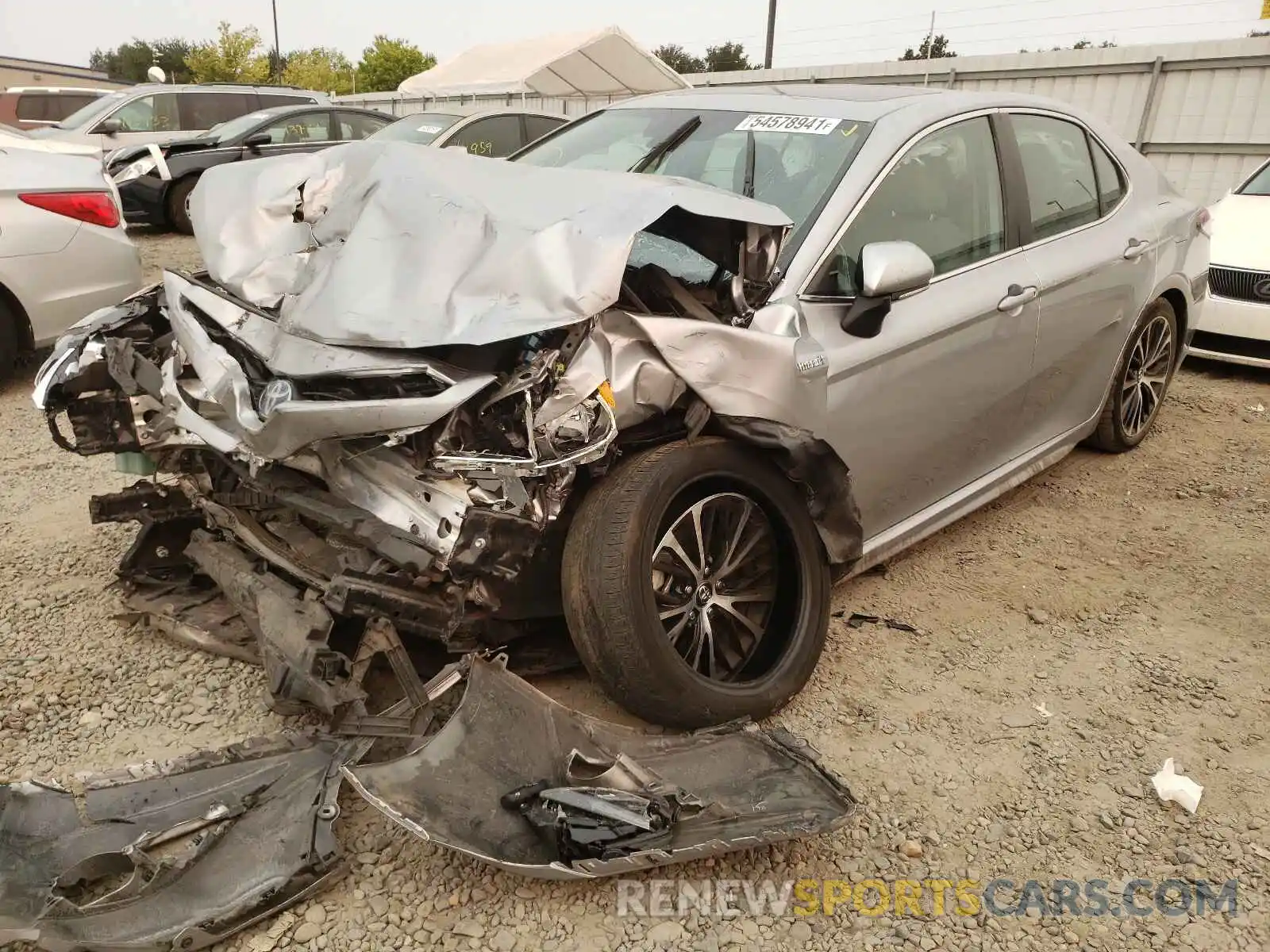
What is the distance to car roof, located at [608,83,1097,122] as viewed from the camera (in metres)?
3.30

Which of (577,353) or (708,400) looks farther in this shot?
(708,400)

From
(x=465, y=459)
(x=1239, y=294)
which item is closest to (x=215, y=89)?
(x=1239, y=294)

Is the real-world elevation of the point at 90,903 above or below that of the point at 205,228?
below

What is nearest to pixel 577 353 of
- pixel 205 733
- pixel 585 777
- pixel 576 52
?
pixel 585 777

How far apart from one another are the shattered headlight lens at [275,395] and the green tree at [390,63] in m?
51.0

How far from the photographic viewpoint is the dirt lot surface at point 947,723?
213cm

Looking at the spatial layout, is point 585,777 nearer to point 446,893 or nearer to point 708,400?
point 446,893

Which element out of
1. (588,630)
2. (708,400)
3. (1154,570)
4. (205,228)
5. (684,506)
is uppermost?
(205,228)

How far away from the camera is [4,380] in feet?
18.6

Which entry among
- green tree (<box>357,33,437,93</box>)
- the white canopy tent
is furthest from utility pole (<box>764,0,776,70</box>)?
green tree (<box>357,33,437,93</box>)

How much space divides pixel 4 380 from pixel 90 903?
4.84 m

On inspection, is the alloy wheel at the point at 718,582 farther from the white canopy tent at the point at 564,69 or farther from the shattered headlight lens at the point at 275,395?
the white canopy tent at the point at 564,69

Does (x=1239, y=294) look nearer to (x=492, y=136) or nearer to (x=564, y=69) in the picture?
(x=492, y=136)

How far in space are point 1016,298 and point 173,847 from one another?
10.3ft
